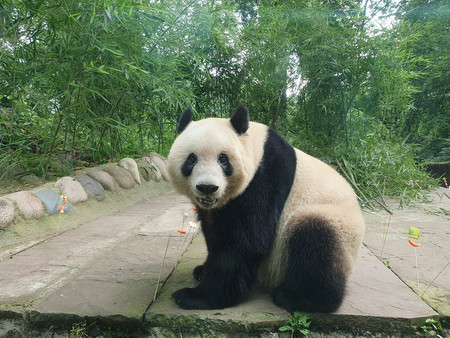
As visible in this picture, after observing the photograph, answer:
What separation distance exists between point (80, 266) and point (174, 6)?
384 centimetres

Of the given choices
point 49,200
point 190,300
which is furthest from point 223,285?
point 49,200

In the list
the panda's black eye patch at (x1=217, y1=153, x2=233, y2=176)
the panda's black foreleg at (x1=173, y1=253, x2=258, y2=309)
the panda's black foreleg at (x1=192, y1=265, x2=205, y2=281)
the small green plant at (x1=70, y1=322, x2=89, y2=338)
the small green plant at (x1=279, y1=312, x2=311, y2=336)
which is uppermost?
the panda's black eye patch at (x1=217, y1=153, x2=233, y2=176)

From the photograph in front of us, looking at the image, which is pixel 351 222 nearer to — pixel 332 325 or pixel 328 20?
pixel 332 325

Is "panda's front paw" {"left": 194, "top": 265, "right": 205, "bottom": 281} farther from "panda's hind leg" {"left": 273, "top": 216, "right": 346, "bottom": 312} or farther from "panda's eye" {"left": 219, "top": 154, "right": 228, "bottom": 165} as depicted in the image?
"panda's eye" {"left": 219, "top": 154, "right": 228, "bottom": 165}

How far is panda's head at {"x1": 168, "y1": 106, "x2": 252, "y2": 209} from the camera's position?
188cm

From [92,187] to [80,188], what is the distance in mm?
248

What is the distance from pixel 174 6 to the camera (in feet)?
15.8

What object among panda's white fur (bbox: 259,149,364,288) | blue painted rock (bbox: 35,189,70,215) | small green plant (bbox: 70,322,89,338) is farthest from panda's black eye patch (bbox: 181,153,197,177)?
blue painted rock (bbox: 35,189,70,215)

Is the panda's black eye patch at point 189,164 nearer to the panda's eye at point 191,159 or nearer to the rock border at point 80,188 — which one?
the panda's eye at point 191,159

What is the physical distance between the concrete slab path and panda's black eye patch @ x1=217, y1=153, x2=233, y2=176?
0.79m

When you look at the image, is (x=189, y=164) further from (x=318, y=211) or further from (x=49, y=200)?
(x=49, y=200)

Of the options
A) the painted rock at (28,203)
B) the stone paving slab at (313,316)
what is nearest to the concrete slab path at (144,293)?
the stone paving slab at (313,316)

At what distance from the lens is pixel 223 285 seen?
1.98m

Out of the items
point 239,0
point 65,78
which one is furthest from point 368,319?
point 239,0
